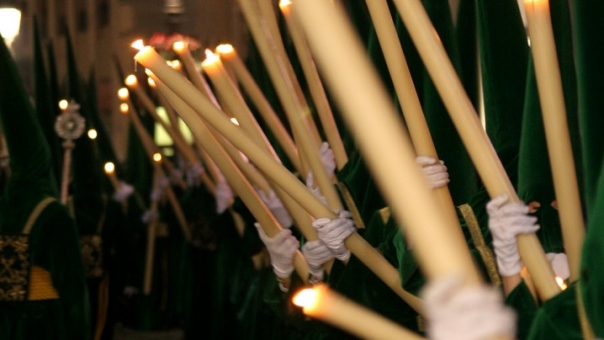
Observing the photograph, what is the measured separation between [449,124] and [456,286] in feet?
4.19

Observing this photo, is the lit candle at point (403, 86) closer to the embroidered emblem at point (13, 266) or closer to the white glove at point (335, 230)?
the white glove at point (335, 230)

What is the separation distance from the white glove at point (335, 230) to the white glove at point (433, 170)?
1.39 ft

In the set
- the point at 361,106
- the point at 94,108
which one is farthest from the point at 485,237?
the point at 94,108

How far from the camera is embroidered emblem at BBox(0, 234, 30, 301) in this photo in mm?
3879

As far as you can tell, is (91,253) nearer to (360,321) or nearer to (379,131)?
(360,321)

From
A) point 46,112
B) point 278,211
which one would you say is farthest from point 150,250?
point 278,211

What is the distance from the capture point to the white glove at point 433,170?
1471 mm

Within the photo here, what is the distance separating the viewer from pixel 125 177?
7.59 meters

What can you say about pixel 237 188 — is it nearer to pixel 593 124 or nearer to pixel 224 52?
pixel 224 52

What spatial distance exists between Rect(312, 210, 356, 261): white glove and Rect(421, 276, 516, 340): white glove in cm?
113

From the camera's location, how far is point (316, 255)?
2111mm

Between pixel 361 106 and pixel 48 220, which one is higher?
pixel 48 220

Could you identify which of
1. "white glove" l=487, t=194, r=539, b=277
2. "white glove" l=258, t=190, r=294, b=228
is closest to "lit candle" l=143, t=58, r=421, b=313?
"white glove" l=487, t=194, r=539, b=277

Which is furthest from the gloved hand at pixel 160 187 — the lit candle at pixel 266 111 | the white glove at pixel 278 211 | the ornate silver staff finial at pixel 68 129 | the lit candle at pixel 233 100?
the lit candle at pixel 233 100
